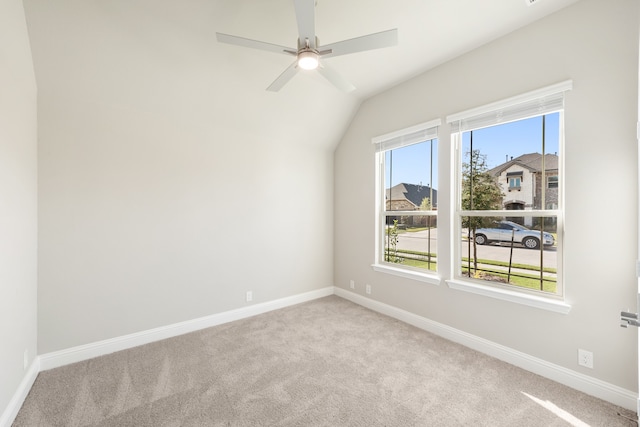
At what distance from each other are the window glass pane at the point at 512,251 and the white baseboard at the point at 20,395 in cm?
368

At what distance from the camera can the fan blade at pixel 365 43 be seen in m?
1.70

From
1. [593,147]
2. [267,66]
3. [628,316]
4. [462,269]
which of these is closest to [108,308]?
[267,66]

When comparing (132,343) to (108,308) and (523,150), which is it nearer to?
(108,308)

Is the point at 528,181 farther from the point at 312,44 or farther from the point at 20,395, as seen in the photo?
the point at 20,395

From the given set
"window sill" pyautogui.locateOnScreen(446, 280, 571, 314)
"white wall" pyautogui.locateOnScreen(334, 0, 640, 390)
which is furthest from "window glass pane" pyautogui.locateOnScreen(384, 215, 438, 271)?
"white wall" pyautogui.locateOnScreen(334, 0, 640, 390)

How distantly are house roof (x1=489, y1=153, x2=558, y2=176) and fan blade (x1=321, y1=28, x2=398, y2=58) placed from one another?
1635 mm

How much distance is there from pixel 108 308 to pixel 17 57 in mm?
2120

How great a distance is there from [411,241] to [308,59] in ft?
8.01

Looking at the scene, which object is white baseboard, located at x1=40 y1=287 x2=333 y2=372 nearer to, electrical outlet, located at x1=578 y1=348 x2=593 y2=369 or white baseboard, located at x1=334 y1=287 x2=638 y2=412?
white baseboard, located at x1=334 y1=287 x2=638 y2=412

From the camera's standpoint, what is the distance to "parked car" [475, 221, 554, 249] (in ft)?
7.86

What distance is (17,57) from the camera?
1.93m

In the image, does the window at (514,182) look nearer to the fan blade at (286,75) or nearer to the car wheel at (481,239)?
the car wheel at (481,239)

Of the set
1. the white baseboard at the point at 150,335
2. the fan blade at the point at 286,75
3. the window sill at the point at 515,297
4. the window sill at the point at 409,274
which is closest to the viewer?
the fan blade at the point at 286,75

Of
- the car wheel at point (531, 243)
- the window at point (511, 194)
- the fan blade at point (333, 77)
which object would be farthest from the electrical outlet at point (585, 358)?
the fan blade at point (333, 77)
